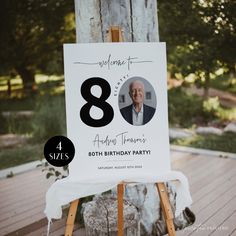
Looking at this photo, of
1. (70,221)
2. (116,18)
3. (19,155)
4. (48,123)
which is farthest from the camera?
(48,123)

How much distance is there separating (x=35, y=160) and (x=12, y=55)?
255 cm

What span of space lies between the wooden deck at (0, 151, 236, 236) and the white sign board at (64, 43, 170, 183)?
3.08 feet

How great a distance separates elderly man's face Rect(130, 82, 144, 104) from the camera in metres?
2.48

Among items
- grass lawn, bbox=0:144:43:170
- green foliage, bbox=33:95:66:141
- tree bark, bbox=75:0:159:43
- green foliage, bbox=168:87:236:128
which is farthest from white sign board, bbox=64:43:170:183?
green foliage, bbox=168:87:236:128

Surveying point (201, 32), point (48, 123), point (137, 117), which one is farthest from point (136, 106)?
point (48, 123)

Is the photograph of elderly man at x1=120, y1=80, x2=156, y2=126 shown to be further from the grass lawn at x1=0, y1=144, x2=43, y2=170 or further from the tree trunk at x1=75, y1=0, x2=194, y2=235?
the grass lawn at x1=0, y1=144, x2=43, y2=170

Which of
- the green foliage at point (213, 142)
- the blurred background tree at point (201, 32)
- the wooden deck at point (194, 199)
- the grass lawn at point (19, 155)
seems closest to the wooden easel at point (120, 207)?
the wooden deck at point (194, 199)

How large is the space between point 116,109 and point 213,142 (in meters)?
3.69

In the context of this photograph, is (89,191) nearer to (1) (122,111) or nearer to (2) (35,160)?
(1) (122,111)

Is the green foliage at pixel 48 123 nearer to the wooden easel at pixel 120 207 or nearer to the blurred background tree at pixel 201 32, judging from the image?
the blurred background tree at pixel 201 32

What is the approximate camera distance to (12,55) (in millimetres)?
7203

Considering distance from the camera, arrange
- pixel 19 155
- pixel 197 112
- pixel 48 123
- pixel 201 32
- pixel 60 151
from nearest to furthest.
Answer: pixel 60 151 → pixel 201 32 → pixel 19 155 → pixel 48 123 → pixel 197 112

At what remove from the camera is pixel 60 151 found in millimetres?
2500

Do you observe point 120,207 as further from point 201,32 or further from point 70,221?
point 201,32
